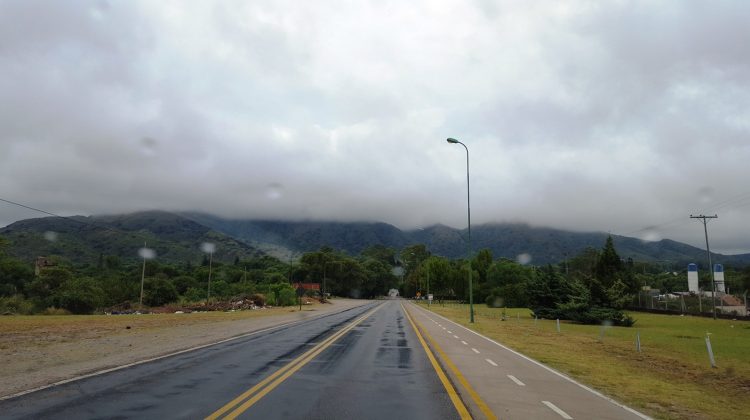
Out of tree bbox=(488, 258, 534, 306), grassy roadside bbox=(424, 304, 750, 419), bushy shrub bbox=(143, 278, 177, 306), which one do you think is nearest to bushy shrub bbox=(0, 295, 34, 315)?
bushy shrub bbox=(143, 278, 177, 306)

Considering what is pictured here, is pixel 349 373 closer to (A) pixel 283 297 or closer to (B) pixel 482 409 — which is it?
(B) pixel 482 409

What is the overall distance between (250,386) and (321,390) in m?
1.45

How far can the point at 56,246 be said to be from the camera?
520 ft

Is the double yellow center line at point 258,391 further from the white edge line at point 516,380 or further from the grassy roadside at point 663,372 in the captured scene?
the grassy roadside at point 663,372

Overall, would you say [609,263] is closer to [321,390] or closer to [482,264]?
[482,264]

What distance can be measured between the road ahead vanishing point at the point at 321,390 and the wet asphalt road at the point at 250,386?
0.02 metres

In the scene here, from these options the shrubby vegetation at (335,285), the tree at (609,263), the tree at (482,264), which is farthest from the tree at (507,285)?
the tree at (482,264)

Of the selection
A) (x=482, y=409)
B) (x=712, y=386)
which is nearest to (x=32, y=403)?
(x=482, y=409)

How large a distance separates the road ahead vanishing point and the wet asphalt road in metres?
0.02

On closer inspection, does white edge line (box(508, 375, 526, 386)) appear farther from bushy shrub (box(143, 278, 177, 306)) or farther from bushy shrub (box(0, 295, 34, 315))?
bushy shrub (box(143, 278, 177, 306))

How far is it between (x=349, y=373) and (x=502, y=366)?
4.74m

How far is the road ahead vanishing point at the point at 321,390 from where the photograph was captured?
8.17 metres

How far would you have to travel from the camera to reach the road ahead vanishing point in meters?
8.17

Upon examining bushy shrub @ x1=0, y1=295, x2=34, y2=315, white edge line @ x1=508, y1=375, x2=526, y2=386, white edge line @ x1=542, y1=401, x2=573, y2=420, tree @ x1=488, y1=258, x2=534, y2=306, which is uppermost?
tree @ x1=488, y1=258, x2=534, y2=306
